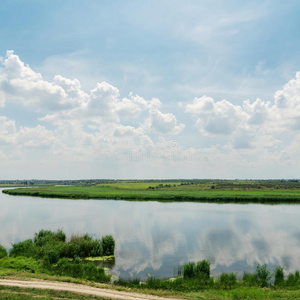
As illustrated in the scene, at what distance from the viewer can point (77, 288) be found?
13602mm

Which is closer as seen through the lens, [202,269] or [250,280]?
[250,280]

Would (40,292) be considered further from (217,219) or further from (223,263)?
(217,219)

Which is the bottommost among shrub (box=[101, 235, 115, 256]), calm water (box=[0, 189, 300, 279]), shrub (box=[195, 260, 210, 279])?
calm water (box=[0, 189, 300, 279])

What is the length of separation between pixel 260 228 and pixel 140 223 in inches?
642

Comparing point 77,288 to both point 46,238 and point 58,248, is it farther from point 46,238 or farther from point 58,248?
point 46,238

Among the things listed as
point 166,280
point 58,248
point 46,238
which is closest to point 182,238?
point 166,280

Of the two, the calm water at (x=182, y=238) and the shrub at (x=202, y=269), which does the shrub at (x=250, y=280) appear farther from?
the calm water at (x=182, y=238)

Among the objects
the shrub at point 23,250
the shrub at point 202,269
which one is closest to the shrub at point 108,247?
the shrub at point 23,250

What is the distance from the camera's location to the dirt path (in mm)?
12677

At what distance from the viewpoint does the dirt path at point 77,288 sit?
41.6 ft

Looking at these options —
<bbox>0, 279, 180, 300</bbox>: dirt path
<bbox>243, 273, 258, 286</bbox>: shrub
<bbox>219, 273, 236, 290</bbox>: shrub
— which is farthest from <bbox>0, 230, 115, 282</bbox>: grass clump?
<bbox>243, 273, 258, 286</bbox>: shrub

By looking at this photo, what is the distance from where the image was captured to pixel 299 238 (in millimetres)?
29203

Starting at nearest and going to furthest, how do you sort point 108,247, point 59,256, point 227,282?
point 227,282
point 59,256
point 108,247

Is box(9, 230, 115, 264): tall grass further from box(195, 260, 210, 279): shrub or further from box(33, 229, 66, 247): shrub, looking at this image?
box(195, 260, 210, 279): shrub
